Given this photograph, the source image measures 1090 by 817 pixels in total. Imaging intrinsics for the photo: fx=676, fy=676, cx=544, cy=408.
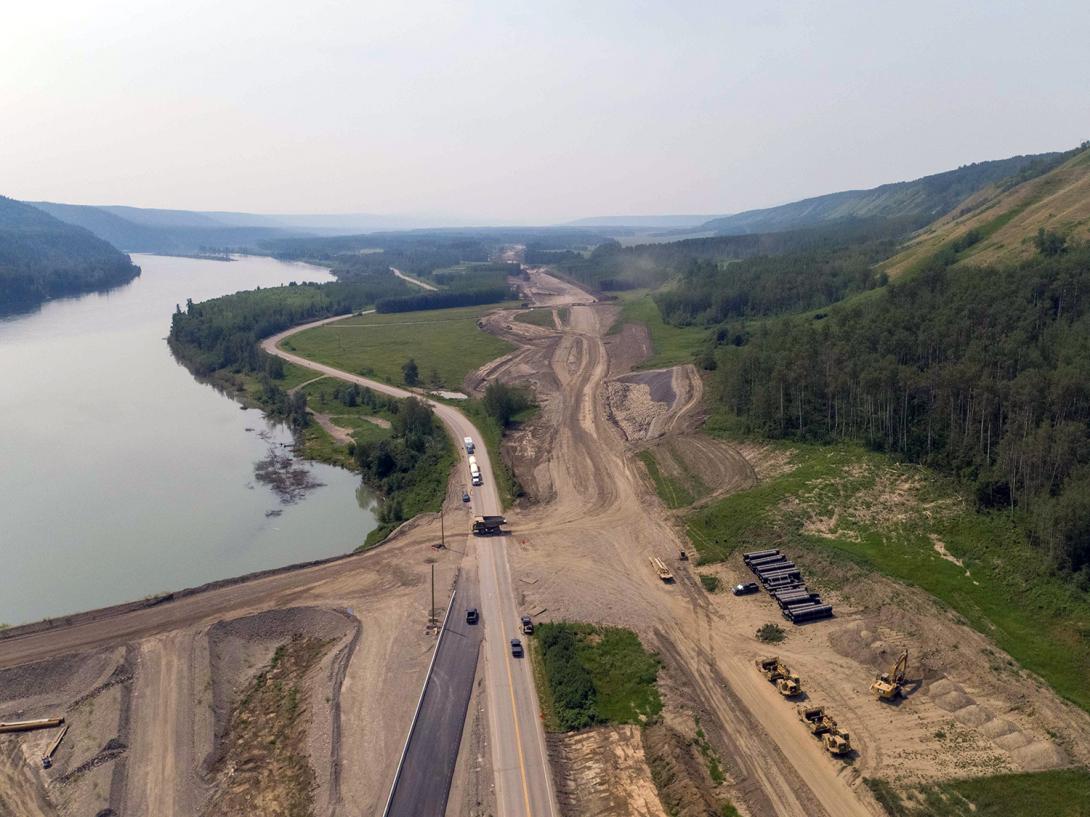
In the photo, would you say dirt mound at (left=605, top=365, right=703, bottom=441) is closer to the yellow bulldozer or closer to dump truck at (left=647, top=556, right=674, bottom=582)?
dump truck at (left=647, top=556, right=674, bottom=582)

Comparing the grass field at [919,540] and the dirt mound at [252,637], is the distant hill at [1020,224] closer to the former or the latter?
the grass field at [919,540]

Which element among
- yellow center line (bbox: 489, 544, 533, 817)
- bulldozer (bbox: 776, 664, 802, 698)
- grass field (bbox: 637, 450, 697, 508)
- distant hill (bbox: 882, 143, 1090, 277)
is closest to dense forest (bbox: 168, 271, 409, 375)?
grass field (bbox: 637, 450, 697, 508)

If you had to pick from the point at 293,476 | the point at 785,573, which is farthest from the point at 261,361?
the point at 785,573

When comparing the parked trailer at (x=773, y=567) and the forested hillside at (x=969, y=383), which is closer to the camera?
the forested hillside at (x=969, y=383)

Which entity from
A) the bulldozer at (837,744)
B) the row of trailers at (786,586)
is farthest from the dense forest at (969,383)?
the bulldozer at (837,744)

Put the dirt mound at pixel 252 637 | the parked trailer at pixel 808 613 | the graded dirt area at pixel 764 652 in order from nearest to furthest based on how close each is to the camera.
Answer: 1. the graded dirt area at pixel 764 652
2. the dirt mound at pixel 252 637
3. the parked trailer at pixel 808 613

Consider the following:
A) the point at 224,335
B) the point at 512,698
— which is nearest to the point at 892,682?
the point at 512,698

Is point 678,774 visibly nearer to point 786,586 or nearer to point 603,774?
point 603,774
